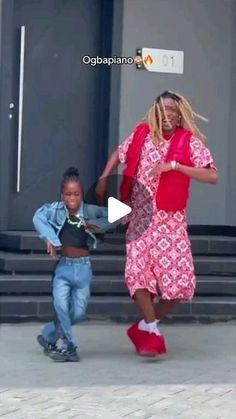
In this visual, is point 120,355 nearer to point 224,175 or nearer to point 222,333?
point 222,333

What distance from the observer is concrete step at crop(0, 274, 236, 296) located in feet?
30.4

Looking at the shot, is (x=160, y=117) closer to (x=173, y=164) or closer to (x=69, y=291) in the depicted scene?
(x=173, y=164)

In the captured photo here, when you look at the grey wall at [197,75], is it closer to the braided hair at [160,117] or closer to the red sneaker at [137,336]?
the braided hair at [160,117]

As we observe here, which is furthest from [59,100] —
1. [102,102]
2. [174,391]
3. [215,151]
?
[174,391]

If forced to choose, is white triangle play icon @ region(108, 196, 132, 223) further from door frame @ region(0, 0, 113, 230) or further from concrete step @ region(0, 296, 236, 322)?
door frame @ region(0, 0, 113, 230)

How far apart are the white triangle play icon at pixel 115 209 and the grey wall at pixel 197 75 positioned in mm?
2489

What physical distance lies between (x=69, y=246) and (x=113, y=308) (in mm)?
1494

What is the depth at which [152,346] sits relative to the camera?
796 cm

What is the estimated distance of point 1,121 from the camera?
32.7ft

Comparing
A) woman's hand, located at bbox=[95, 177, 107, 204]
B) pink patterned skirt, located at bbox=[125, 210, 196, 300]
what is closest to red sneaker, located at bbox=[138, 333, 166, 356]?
pink patterned skirt, located at bbox=[125, 210, 196, 300]

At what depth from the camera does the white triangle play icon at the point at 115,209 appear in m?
7.92

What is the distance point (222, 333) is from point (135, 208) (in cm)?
166

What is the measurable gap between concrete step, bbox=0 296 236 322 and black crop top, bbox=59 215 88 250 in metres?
1.33

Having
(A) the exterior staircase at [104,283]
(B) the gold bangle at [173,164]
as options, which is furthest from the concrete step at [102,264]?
(B) the gold bangle at [173,164]
